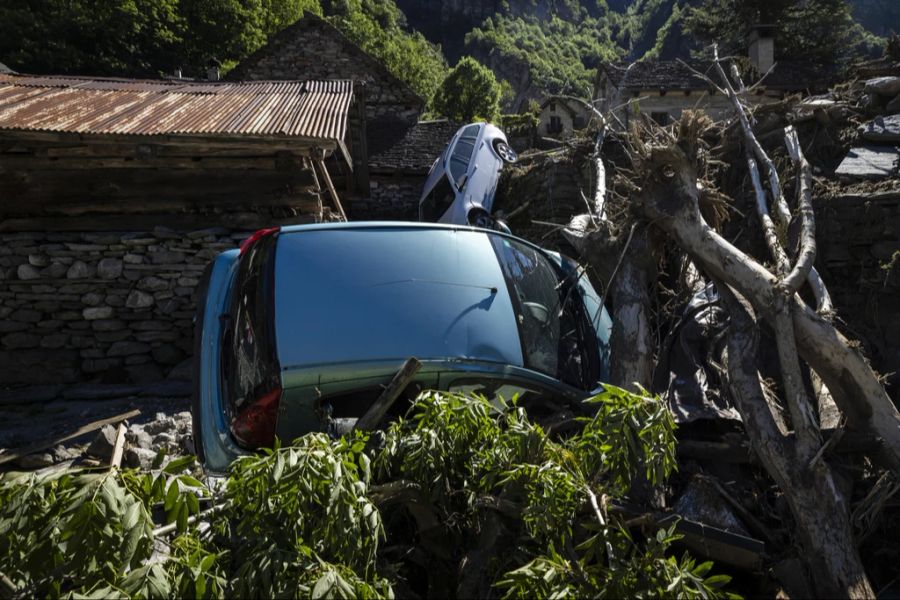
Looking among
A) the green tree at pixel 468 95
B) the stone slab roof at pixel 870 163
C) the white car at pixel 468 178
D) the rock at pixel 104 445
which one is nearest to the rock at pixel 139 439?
the rock at pixel 104 445

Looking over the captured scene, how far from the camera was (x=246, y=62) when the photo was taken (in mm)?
20219

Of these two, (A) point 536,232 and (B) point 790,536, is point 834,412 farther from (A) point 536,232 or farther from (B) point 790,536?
(A) point 536,232

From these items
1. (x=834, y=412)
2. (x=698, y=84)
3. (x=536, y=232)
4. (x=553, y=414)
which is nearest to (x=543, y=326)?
(x=553, y=414)

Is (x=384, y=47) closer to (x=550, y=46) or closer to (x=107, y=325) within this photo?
(x=107, y=325)

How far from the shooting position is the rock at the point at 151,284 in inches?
324

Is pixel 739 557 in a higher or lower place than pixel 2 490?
lower

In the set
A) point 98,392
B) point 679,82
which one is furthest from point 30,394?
point 679,82

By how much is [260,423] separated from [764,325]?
2.88m

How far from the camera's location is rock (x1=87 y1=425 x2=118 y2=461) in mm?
4007

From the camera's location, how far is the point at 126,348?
8203 millimetres

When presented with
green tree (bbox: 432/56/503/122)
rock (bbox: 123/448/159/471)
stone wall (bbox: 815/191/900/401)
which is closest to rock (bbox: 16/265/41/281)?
rock (bbox: 123/448/159/471)

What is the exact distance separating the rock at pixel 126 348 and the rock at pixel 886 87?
28.4 ft

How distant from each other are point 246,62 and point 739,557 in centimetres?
2052

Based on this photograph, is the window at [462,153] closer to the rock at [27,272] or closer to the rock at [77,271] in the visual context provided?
the rock at [77,271]
